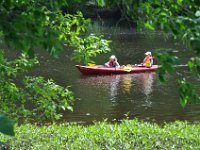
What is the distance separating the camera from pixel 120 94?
17.3 meters

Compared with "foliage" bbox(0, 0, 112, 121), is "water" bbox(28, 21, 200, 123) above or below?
below

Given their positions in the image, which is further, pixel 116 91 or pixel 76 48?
pixel 116 91

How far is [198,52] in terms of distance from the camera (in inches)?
72.7

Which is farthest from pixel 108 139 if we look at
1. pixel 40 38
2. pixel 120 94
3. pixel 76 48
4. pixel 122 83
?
pixel 122 83

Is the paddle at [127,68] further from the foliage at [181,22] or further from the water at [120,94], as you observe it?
the foliage at [181,22]

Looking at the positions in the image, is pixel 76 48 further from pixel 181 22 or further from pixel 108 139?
pixel 181 22

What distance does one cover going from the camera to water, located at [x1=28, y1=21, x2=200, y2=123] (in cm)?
1418

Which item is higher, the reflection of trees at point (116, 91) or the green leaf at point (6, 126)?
the green leaf at point (6, 126)

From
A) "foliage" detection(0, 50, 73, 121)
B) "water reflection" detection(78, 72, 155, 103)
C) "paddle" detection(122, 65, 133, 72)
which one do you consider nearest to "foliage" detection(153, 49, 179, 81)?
"foliage" detection(0, 50, 73, 121)

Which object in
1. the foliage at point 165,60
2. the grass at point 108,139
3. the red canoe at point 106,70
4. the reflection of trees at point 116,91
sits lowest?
the reflection of trees at point 116,91

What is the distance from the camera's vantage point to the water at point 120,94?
558 inches

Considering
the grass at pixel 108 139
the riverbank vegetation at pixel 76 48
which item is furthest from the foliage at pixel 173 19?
the grass at pixel 108 139

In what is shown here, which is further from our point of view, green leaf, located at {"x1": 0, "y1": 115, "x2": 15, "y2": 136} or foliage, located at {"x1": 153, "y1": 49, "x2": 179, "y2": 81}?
foliage, located at {"x1": 153, "y1": 49, "x2": 179, "y2": 81}

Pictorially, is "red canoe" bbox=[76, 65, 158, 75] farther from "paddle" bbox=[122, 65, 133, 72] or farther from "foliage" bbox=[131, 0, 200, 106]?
"foliage" bbox=[131, 0, 200, 106]
